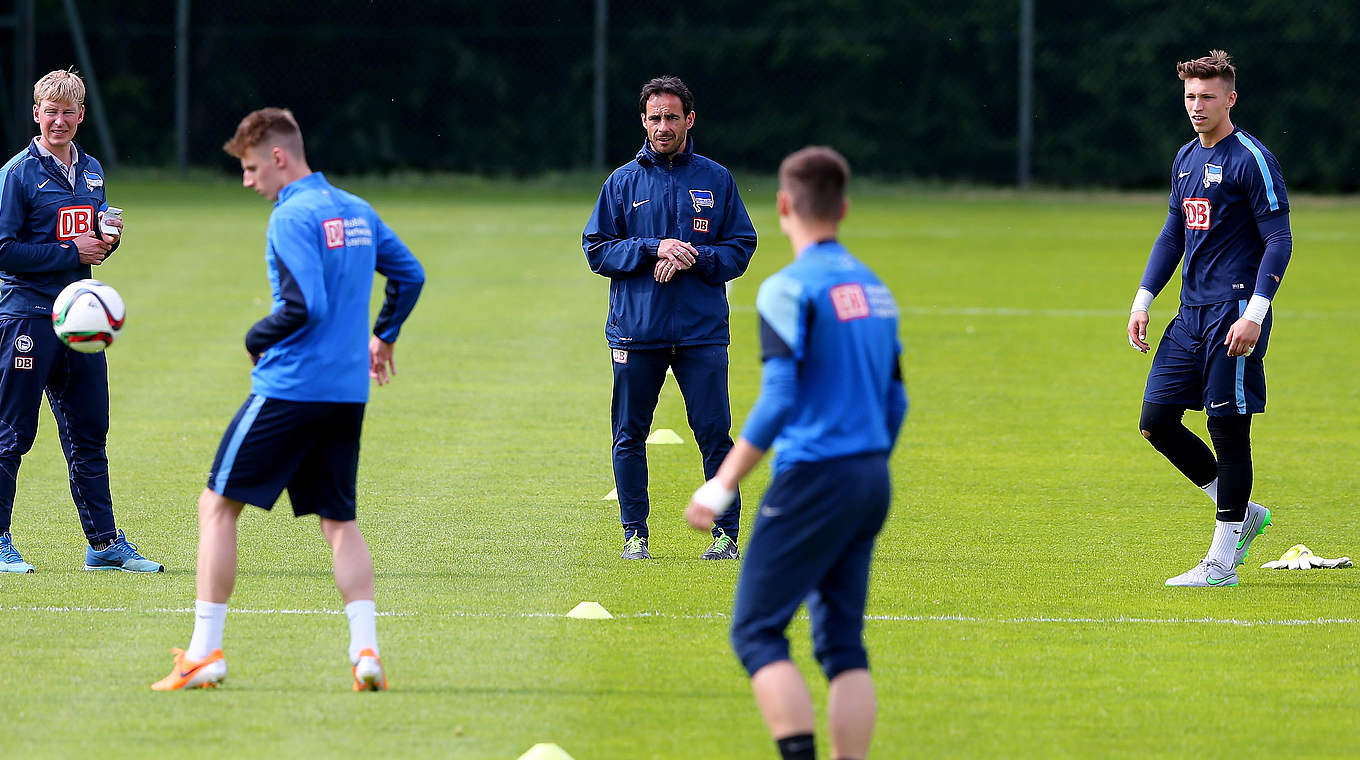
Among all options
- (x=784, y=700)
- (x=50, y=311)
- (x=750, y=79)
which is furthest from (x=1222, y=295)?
(x=750, y=79)

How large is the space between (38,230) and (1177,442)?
500cm

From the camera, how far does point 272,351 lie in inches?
234

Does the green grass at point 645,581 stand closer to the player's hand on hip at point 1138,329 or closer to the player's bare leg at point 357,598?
the player's bare leg at point 357,598

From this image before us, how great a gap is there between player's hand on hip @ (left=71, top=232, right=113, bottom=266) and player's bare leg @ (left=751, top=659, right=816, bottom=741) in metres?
4.10

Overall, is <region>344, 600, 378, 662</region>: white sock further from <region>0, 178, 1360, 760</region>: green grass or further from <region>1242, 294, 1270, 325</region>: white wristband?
<region>1242, 294, 1270, 325</region>: white wristband

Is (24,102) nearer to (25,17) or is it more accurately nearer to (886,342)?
(25,17)

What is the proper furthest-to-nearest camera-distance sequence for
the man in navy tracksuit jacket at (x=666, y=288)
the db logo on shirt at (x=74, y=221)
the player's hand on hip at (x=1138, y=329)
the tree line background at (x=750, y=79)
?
the tree line background at (x=750, y=79) → the man in navy tracksuit jacket at (x=666, y=288) → the player's hand on hip at (x=1138, y=329) → the db logo on shirt at (x=74, y=221)

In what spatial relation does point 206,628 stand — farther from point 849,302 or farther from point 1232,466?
point 1232,466

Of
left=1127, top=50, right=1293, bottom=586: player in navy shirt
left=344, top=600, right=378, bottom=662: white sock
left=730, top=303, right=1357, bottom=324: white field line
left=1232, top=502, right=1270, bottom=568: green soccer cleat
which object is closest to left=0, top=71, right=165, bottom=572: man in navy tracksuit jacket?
left=344, top=600, right=378, bottom=662: white sock

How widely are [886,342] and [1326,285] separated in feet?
58.2

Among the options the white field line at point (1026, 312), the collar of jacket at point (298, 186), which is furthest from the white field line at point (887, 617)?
the white field line at point (1026, 312)

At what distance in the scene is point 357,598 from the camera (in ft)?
19.6

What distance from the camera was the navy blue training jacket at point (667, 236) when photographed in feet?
27.2

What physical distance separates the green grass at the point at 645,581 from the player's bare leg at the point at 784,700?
2.48 ft
